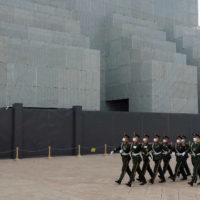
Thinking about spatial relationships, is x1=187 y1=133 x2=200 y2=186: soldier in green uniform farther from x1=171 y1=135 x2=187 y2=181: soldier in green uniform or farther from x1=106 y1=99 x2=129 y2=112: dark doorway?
x1=106 y1=99 x2=129 y2=112: dark doorway

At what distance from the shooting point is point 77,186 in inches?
528

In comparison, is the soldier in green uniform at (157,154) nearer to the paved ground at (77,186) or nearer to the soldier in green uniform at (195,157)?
the paved ground at (77,186)

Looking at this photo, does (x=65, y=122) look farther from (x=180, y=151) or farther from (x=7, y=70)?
(x=180, y=151)

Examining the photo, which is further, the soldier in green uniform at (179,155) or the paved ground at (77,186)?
the soldier in green uniform at (179,155)

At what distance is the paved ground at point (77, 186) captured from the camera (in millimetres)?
11594

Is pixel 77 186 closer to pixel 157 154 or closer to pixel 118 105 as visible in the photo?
pixel 157 154

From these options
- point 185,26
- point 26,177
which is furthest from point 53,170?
point 185,26

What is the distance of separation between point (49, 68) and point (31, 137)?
7.94 metres

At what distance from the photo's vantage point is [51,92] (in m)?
30.2

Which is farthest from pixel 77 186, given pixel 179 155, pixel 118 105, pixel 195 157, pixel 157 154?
pixel 118 105

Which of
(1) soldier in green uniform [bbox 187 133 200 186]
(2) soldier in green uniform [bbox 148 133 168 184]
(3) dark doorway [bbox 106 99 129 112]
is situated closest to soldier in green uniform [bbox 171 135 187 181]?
(2) soldier in green uniform [bbox 148 133 168 184]

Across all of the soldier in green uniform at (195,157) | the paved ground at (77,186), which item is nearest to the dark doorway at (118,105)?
the paved ground at (77,186)

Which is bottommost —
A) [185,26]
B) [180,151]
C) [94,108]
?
[180,151]

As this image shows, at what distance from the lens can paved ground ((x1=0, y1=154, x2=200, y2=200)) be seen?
11.6 m
